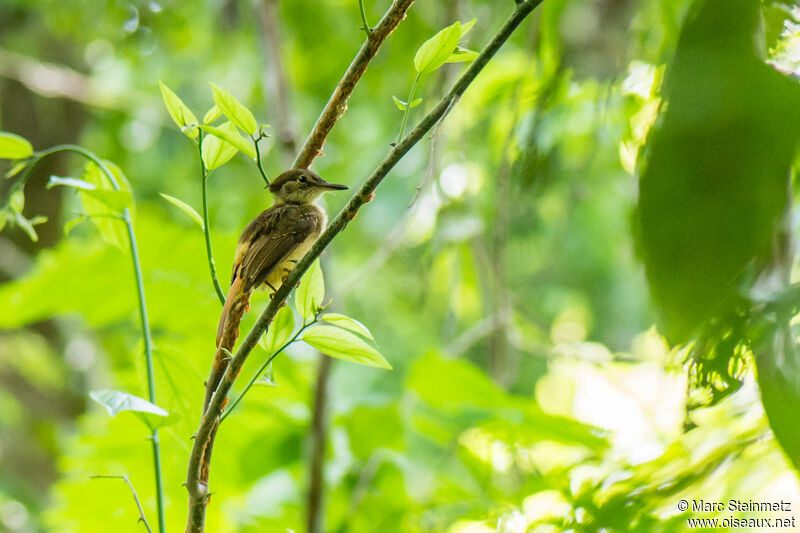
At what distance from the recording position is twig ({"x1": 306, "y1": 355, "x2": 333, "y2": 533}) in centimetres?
183

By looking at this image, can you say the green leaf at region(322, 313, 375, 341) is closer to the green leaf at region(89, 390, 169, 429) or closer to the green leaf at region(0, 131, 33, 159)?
the green leaf at region(89, 390, 169, 429)

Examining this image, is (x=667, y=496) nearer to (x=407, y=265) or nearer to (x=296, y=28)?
(x=407, y=265)

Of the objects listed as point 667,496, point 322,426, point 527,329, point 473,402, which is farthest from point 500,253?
point 667,496

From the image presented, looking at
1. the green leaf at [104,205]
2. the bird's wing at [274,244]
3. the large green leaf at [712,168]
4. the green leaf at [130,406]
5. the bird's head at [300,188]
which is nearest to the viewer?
the large green leaf at [712,168]

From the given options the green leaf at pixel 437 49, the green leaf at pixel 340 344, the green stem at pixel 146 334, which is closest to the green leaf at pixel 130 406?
the green stem at pixel 146 334

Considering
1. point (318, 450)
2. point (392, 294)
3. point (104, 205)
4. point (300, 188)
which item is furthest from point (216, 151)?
point (392, 294)

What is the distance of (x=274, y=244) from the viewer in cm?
162

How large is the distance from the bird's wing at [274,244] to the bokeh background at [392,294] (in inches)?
13.1

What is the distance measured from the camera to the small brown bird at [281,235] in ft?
4.90

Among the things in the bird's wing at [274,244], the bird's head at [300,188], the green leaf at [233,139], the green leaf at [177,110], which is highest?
the bird's head at [300,188]

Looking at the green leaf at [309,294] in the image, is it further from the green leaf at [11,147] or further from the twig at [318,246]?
the green leaf at [11,147]

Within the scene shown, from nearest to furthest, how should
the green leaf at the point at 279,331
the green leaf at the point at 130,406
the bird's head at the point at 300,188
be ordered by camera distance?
the green leaf at the point at 130,406
the green leaf at the point at 279,331
the bird's head at the point at 300,188

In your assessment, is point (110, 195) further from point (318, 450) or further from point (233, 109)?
point (318, 450)

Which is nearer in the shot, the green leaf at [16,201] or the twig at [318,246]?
the twig at [318,246]
